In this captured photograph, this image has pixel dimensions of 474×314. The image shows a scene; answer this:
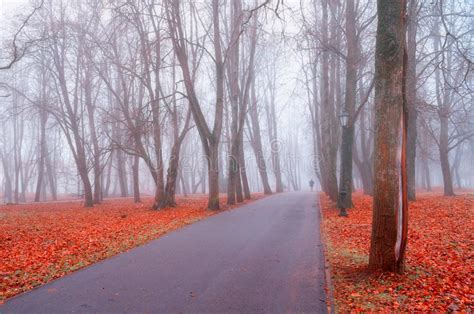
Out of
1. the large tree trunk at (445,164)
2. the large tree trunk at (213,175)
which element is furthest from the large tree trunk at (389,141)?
the large tree trunk at (445,164)

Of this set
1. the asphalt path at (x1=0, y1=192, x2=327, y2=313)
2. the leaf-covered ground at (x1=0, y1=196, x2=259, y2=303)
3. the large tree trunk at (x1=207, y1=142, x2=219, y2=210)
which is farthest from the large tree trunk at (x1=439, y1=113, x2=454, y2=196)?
the asphalt path at (x1=0, y1=192, x2=327, y2=313)

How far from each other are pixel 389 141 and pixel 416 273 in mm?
2141

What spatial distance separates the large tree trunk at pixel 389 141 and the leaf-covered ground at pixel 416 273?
440 mm

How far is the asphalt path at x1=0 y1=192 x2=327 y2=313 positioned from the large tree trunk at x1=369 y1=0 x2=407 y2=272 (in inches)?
47.0

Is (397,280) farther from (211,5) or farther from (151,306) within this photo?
(211,5)

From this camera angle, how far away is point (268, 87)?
41.2m

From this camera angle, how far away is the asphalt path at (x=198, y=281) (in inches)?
205

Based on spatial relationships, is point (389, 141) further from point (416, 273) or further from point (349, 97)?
point (349, 97)

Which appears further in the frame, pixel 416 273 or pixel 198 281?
pixel 198 281

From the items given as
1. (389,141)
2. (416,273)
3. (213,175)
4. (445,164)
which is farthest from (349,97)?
(416,273)

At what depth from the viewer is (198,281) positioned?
20.7 ft

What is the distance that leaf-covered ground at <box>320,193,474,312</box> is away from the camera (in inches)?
201

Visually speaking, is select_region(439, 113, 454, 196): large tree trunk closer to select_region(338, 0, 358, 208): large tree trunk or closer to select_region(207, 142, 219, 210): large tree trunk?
select_region(338, 0, 358, 208): large tree trunk

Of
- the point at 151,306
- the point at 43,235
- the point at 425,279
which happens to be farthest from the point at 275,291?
the point at 43,235
